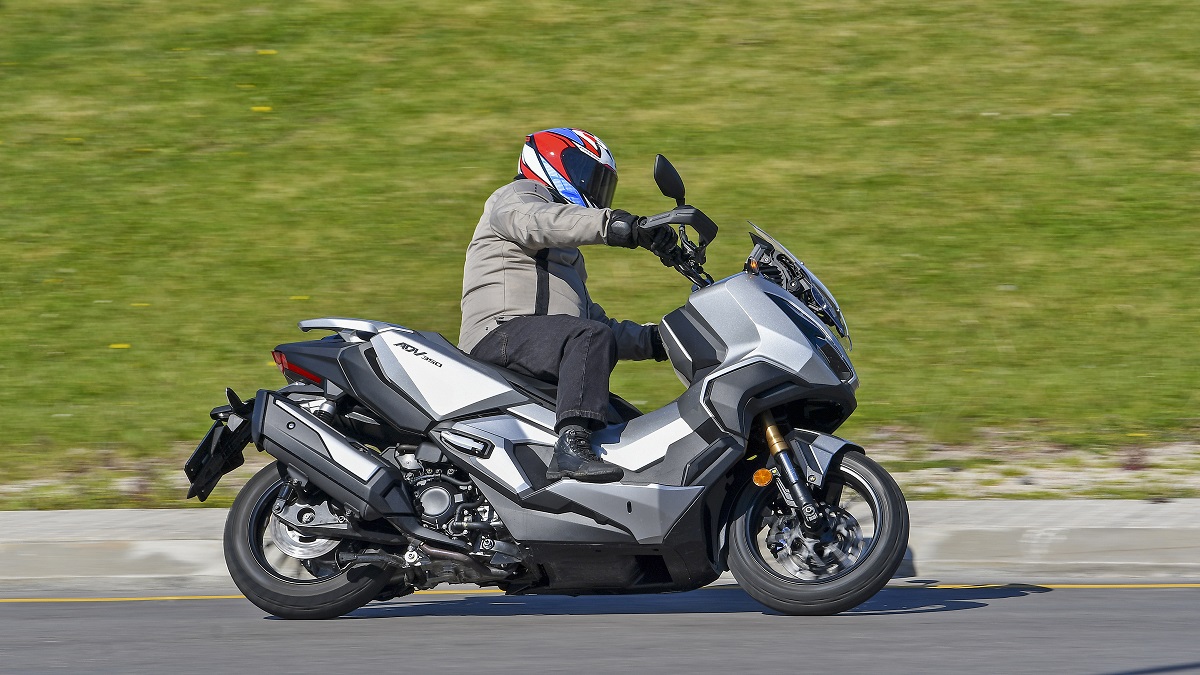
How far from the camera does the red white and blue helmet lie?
598 centimetres

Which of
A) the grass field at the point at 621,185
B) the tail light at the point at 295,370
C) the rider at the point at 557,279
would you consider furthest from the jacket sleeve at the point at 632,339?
the grass field at the point at 621,185

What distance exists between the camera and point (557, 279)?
19.9ft

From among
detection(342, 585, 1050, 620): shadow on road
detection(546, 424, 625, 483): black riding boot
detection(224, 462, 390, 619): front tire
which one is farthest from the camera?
detection(342, 585, 1050, 620): shadow on road

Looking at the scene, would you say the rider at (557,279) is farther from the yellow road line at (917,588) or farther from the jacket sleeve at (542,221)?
the yellow road line at (917,588)

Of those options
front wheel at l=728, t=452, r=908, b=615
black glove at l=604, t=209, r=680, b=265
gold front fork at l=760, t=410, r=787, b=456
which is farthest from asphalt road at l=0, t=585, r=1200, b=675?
black glove at l=604, t=209, r=680, b=265

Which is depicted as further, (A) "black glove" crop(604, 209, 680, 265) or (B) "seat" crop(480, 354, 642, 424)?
(B) "seat" crop(480, 354, 642, 424)

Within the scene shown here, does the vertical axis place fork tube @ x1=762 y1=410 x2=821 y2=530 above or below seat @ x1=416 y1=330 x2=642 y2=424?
below

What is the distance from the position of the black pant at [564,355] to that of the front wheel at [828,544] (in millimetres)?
702

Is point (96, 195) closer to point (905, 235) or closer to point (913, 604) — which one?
point (905, 235)

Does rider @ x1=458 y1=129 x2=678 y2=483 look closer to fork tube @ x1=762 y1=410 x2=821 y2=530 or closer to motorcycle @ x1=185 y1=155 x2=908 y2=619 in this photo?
motorcycle @ x1=185 y1=155 x2=908 y2=619

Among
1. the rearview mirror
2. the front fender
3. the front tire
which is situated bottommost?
the front tire

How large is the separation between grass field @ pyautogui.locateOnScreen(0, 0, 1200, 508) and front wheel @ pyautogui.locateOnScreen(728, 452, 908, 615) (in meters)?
3.86

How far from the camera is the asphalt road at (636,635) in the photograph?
5062 millimetres

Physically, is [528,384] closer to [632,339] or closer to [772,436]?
[632,339]
